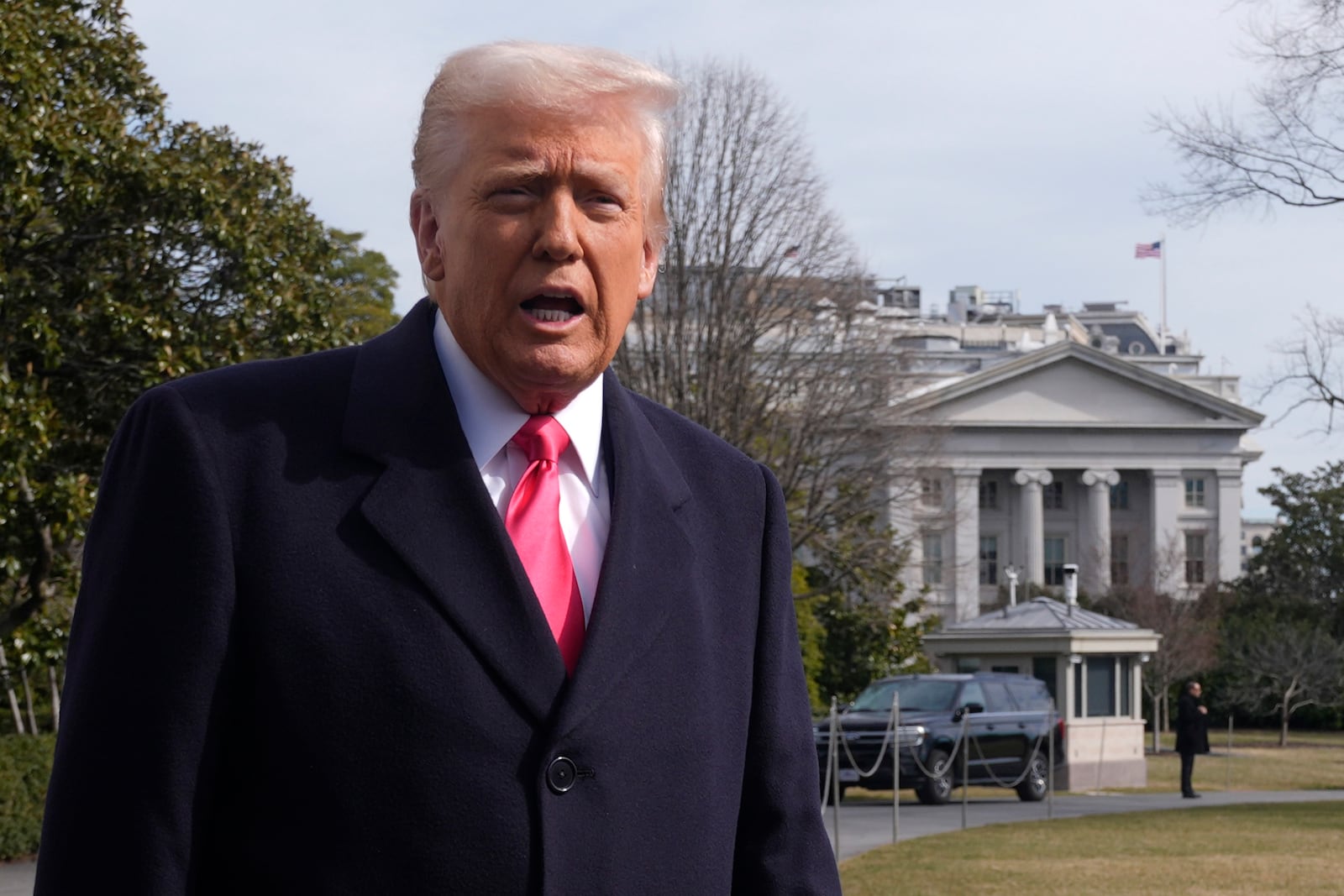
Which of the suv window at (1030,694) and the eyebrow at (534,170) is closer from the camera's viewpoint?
the eyebrow at (534,170)

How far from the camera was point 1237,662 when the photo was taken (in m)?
63.7

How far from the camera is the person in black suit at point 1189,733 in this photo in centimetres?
2867

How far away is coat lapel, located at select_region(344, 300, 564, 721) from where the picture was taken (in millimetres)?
2422

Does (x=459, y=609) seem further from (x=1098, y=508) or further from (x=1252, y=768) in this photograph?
(x=1098, y=508)

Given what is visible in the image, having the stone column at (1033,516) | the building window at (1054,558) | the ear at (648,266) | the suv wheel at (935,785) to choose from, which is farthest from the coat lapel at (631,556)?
the building window at (1054,558)

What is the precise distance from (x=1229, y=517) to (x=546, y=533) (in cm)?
9737

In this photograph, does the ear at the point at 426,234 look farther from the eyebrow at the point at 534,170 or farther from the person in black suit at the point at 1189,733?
the person in black suit at the point at 1189,733

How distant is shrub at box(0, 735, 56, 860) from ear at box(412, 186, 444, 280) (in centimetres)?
1498

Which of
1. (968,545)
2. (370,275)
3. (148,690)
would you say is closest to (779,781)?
(148,690)

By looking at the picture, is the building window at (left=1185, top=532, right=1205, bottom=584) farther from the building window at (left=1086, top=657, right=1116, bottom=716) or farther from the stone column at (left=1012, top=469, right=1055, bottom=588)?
the building window at (left=1086, top=657, right=1116, bottom=716)

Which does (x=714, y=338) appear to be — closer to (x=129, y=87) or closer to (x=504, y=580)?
(x=129, y=87)

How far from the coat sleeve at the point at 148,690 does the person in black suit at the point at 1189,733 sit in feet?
90.7

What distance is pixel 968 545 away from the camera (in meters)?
87.2

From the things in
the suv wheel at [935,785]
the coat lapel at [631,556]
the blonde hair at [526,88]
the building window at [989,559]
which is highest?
the building window at [989,559]
